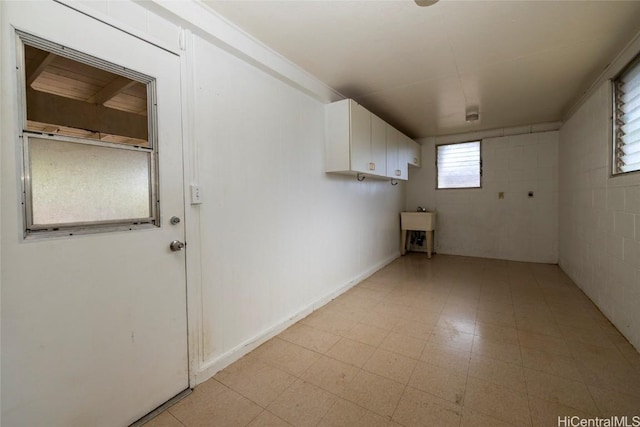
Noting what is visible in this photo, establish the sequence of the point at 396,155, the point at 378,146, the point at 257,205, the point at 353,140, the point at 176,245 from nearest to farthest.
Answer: the point at 176,245, the point at 257,205, the point at 353,140, the point at 378,146, the point at 396,155

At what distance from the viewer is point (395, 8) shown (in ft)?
5.70

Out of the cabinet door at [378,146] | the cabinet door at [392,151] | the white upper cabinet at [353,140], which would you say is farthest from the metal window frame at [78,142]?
the cabinet door at [392,151]

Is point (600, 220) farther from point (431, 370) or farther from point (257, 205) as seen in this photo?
point (257, 205)

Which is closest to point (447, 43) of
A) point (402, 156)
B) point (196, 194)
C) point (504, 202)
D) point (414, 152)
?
point (196, 194)

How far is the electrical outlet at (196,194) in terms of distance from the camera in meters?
1.70

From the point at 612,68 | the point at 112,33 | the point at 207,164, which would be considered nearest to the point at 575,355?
the point at 612,68

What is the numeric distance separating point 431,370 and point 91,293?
6.74 feet

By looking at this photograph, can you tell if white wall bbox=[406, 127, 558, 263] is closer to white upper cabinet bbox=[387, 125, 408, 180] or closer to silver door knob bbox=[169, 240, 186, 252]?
white upper cabinet bbox=[387, 125, 408, 180]

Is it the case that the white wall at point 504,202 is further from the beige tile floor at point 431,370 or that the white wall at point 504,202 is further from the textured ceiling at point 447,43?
the beige tile floor at point 431,370

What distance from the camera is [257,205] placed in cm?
218

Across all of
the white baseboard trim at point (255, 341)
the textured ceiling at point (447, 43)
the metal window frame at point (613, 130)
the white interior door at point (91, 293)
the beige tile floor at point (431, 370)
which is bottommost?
the beige tile floor at point (431, 370)

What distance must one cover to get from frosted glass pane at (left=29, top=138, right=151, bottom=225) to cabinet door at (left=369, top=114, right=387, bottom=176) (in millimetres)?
2503

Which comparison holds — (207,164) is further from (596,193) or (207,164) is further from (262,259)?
(596,193)

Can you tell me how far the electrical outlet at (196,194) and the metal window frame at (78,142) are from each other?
0.20m
